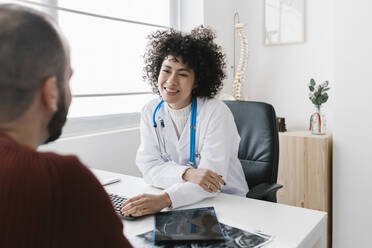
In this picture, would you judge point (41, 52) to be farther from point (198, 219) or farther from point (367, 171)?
point (367, 171)

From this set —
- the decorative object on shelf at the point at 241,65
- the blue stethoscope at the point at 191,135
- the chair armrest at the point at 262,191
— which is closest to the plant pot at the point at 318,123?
the decorative object on shelf at the point at 241,65

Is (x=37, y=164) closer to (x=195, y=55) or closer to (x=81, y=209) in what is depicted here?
(x=81, y=209)

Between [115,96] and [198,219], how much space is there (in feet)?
4.99

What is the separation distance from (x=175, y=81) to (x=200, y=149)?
1.15ft

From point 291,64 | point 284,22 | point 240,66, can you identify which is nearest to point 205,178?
point 240,66

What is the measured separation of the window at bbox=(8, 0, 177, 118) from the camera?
2.01 m

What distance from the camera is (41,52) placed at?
18.1 inches

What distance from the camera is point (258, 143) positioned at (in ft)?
5.42

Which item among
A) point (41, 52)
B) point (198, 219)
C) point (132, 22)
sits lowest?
point (198, 219)

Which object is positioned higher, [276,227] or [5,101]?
[5,101]

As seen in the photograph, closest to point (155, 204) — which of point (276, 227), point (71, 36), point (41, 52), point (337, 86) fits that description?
point (276, 227)

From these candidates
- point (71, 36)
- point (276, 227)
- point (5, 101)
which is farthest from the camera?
point (71, 36)

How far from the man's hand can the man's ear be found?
650mm

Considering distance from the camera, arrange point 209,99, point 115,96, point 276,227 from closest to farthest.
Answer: point 276,227 → point 209,99 → point 115,96
